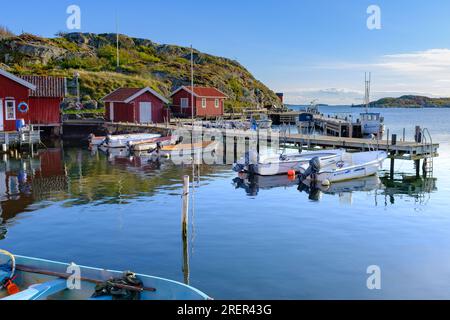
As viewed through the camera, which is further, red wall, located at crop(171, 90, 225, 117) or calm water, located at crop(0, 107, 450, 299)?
red wall, located at crop(171, 90, 225, 117)

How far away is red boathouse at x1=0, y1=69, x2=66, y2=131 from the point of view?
Answer: 43094mm

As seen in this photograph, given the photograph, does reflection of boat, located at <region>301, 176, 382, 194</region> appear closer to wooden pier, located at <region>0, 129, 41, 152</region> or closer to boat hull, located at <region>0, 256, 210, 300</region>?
boat hull, located at <region>0, 256, 210, 300</region>

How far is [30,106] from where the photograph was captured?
47.0 meters

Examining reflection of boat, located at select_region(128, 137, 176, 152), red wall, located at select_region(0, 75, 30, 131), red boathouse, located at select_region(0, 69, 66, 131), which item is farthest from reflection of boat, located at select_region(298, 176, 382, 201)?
red boathouse, located at select_region(0, 69, 66, 131)

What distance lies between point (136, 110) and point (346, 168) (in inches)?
1272

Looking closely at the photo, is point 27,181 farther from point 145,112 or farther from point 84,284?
point 145,112

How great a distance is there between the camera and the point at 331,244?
55.1ft

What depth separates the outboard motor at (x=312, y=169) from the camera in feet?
90.7

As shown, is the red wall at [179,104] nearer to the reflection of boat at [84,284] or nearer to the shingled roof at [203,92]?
the shingled roof at [203,92]

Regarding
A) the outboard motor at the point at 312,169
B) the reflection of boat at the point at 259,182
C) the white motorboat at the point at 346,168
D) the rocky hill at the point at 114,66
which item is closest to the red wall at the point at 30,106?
the rocky hill at the point at 114,66

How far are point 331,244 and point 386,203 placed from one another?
7702mm

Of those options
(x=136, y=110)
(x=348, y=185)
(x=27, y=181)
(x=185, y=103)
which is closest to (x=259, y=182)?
(x=348, y=185)

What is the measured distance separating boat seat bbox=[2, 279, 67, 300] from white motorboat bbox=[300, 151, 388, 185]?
18562mm
